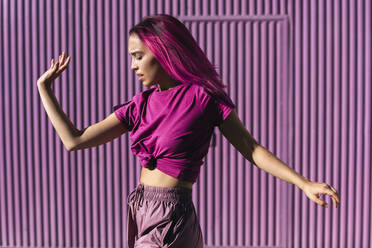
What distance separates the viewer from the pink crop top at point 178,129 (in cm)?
134

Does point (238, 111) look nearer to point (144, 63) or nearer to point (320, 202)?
point (144, 63)

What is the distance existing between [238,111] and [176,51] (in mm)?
1698

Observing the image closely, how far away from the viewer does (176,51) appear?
1347 mm

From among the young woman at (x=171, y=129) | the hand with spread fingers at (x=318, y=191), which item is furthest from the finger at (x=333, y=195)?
the young woman at (x=171, y=129)

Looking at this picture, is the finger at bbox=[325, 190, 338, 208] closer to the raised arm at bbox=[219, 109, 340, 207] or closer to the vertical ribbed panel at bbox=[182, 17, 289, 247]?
the raised arm at bbox=[219, 109, 340, 207]

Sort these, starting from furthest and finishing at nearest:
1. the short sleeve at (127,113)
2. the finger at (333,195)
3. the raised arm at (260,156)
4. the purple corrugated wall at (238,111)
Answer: the purple corrugated wall at (238,111) < the short sleeve at (127,113) < the raised arm at (260,156) < the finger at (333,195)

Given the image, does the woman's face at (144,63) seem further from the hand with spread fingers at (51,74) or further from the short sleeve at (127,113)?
the hand with spread fingers at (51,74)

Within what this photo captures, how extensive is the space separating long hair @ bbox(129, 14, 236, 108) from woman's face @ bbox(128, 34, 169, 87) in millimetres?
18

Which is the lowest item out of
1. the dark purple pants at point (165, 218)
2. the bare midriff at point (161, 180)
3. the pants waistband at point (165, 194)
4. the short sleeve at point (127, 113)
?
the dark purple pants at point (165, 218)

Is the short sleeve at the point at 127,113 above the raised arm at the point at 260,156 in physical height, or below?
above

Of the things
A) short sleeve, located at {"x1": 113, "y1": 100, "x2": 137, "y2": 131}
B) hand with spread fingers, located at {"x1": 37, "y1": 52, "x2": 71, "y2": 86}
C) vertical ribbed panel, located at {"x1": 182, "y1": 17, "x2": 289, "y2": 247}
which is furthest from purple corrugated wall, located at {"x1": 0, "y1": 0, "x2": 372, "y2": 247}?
hand with spread fingers, located at {"x1": 37, "y1": 52, "x2": 71, "y2": 86}

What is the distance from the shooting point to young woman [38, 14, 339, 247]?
52.8 inches

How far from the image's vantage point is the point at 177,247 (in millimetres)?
1325

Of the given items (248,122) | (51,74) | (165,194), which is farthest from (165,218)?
(248,122)
